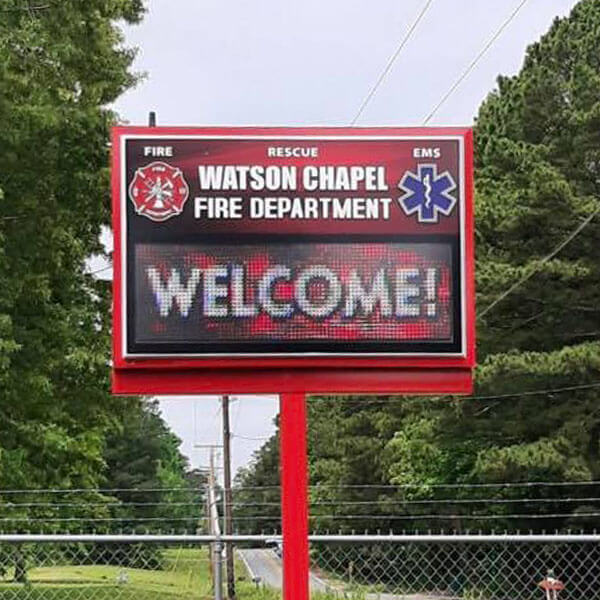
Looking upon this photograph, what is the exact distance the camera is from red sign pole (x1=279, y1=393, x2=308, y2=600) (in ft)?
20.5

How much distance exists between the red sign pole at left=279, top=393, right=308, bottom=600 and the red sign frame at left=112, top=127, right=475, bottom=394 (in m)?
0.18

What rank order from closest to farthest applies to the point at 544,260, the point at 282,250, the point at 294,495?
the point at 282,250, the point at 294,495, the point at 544,260

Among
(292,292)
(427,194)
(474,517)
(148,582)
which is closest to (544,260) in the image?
(474,517)

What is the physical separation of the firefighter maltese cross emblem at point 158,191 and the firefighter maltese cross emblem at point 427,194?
1101 mm

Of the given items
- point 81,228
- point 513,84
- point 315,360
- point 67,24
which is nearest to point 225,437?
point 513,84

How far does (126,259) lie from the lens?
5.92 meters

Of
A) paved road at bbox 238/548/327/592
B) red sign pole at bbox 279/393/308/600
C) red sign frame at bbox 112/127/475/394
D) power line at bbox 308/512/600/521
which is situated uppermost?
red sign frame at bbox 112/127/475/394

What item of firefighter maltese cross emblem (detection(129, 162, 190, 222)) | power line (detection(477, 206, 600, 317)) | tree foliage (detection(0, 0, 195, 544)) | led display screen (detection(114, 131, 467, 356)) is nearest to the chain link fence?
led display screen (detection(114, 131, 467, 356))

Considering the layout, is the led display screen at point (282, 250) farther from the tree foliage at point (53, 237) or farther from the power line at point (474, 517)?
the power line at point (474, 517)

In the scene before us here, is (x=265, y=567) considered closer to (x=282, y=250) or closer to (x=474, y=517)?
(x=282, y=250)

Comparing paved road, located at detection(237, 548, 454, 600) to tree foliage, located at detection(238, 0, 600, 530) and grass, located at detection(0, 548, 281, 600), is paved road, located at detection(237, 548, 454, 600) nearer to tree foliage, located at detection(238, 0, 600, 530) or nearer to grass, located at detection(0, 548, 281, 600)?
grass, located at detection(0, 548, 281, 600)

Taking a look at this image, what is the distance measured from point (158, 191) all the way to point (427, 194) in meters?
1.35

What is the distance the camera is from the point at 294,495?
20.7 feet

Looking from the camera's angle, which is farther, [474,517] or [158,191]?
[474,517]
